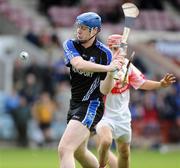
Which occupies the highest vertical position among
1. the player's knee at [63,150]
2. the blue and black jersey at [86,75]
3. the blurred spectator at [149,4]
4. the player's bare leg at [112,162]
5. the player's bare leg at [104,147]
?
the blue and black jersey at [86,75]

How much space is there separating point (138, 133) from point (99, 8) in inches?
253

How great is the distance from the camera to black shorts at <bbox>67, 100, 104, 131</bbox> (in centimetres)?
1170

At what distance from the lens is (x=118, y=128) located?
13148mm

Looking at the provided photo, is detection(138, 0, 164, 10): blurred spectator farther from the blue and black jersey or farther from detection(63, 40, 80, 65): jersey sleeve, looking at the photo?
detection(63, 40, 80, 65): jersey sleeve

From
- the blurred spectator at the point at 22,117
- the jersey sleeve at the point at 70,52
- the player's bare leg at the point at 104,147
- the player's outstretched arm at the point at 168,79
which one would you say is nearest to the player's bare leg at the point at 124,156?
the player's bare leg at the point at 104,147

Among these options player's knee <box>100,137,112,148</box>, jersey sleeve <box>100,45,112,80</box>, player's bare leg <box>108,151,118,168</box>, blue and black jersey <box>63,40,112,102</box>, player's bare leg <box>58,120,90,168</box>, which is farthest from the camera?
player's bare leg <box>108,151,118,168</box>

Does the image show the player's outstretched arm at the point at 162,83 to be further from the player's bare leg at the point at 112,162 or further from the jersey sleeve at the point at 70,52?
the jersey sleeve at the point at 70,52

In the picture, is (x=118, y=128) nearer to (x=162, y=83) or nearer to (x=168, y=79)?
(x=162, y=83)

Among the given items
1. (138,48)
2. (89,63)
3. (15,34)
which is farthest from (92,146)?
(89,63)

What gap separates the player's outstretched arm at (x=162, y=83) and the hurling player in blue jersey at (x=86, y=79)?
867 mm

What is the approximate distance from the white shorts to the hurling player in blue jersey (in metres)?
1.09

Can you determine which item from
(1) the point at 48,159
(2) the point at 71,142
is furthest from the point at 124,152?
(1) the point at 48,159

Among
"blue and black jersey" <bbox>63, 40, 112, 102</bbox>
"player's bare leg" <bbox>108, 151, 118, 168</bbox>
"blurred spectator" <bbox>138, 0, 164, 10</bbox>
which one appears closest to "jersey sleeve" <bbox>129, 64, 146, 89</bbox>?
"player's bare leg" <bbox>108, 151, 118, 168</bbox>

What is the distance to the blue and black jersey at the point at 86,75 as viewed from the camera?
11.8 meters
